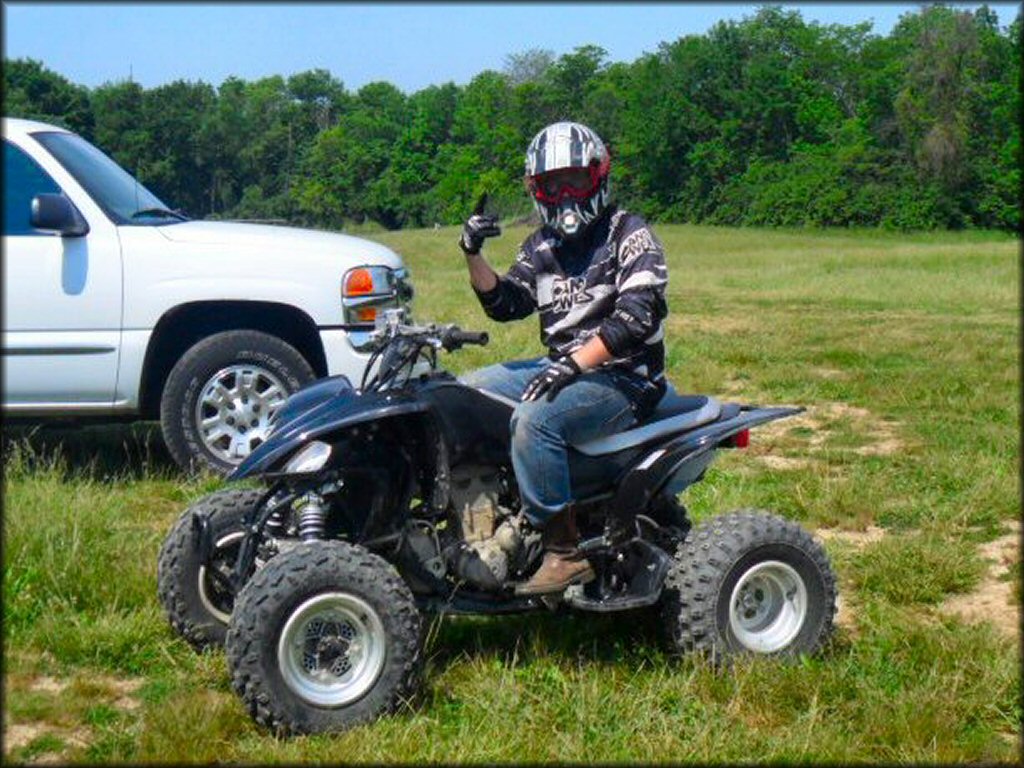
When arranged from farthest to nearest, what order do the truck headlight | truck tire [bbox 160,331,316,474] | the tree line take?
the truck headlight, truck tire [bbox 160,331,316,474], the tree line

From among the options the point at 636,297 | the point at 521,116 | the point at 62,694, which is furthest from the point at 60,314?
the point at 636,297

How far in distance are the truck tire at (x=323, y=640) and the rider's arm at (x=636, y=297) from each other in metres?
1.06

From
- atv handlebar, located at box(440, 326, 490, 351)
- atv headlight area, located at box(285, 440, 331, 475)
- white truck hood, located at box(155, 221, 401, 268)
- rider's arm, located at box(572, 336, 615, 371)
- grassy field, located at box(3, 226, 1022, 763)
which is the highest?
white truck hood, located at box(155, 221, 401, 268)

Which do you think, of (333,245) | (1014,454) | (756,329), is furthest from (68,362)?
(756,329)

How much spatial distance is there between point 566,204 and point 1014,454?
470 cm

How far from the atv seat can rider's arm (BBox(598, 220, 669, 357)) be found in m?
0.31

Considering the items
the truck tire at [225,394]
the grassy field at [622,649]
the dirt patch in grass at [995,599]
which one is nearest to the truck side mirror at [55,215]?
the truck tire at [225,394]

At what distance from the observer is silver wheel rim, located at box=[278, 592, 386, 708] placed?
4461 millimetres

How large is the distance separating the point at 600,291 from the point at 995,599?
2243mm

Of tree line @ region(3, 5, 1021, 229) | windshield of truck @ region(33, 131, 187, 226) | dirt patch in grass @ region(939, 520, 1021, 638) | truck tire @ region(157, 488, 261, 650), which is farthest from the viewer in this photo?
windshield of truck @ region(33, 131, 187, 226)

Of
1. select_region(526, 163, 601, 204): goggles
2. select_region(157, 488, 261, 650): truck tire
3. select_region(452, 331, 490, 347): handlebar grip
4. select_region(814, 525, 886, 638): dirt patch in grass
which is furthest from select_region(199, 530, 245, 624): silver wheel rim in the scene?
select_region(814, 525, 886, 638): dirt patch in grass

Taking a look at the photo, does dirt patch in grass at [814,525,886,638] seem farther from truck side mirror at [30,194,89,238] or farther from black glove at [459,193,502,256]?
truck side mirror at [30,194,89,238]

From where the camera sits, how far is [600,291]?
502cm

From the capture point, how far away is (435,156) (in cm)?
696
